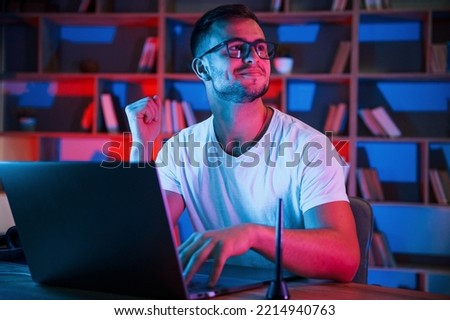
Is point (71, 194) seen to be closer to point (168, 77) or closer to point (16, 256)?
point (16, 256)

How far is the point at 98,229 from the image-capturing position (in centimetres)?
99

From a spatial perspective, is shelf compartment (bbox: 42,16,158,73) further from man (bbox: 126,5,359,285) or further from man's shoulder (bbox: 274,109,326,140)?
man's shoulder (bbox: 274,109,326,140)

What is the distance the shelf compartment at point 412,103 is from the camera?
382 centimetres

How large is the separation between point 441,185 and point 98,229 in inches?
116

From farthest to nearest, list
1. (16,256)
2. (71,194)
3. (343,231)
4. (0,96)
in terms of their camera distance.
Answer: (0,96)
(16,256)
(343,231)
(71,194)

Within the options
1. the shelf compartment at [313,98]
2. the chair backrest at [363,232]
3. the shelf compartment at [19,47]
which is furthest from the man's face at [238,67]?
the shelf compartment at [19,47]

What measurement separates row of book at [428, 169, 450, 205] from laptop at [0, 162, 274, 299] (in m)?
2.69

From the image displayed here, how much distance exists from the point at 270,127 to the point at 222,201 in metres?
0.23

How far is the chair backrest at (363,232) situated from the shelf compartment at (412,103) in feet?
7.57

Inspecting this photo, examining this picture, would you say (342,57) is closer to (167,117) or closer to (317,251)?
(167,117)

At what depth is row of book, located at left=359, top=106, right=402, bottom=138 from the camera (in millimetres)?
3676

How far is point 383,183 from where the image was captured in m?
3.89

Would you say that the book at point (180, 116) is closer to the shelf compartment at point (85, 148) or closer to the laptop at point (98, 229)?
the shelf compartment at point (85, 148)

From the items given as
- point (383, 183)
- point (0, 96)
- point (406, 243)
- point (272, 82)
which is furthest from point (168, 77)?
point (406, 243)
